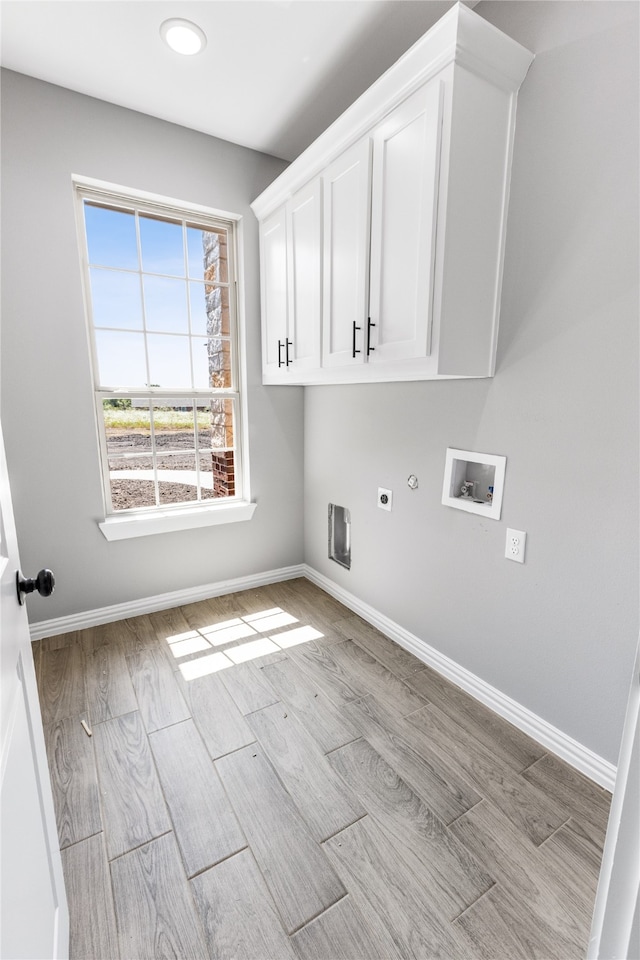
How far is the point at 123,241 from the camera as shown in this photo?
2.46 m

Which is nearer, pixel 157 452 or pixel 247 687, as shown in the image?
pixel 247 687

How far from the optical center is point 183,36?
69.6 inches

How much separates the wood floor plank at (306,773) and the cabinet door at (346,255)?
1.60 metres

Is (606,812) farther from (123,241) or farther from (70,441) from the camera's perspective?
(123,241)

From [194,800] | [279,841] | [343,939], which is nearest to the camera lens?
[343,939]

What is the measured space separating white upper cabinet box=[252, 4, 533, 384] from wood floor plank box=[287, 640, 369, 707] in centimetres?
143

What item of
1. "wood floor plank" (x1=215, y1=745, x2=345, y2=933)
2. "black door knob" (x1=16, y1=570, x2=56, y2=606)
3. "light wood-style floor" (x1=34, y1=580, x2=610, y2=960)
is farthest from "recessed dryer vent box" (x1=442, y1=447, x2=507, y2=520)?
"black door knob" (x1=16, y1=570, x2=56, y2=606)

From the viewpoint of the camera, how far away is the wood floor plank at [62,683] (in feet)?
6.25

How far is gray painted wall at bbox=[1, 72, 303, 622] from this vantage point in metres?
2.10

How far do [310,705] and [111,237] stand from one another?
2.66 metres

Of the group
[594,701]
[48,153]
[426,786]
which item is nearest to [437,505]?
[594,701]

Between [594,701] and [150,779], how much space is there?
163 centimetres

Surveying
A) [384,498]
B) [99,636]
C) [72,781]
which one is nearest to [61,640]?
[99,636]

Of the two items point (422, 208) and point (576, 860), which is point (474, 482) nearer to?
point (422, 208)
